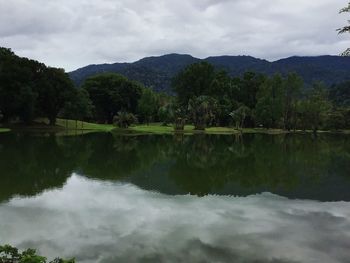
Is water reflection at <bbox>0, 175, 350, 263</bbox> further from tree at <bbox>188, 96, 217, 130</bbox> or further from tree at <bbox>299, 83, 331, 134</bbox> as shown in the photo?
tree at <bbox>299, 83, 331, 134</bbox>

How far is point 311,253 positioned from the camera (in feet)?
49.0

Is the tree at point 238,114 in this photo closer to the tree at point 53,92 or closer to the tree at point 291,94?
the tree at point 291,94

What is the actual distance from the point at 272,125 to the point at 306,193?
10452 centimetres

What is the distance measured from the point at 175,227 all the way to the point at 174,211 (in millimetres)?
3251

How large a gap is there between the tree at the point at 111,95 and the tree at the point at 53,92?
92.0 feet

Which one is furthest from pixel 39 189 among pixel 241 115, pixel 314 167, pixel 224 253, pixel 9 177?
pixel 241 115

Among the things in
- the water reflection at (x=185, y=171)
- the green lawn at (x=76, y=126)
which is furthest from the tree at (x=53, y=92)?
the water reflection at (x=185, y=171)

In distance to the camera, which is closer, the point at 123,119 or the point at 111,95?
the point at 123,119

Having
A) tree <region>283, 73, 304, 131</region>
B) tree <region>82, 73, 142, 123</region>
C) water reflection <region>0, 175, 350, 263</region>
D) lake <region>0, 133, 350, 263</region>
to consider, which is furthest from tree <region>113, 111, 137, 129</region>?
water reflection <region>0, 175, 350, 263</region>

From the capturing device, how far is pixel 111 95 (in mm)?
127250

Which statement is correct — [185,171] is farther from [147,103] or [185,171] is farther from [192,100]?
[147,103]

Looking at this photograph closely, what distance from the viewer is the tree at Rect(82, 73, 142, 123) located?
128875mm

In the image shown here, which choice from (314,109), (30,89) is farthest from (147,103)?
(314,109)

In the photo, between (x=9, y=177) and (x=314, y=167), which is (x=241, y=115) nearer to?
(x=314, y=167)
